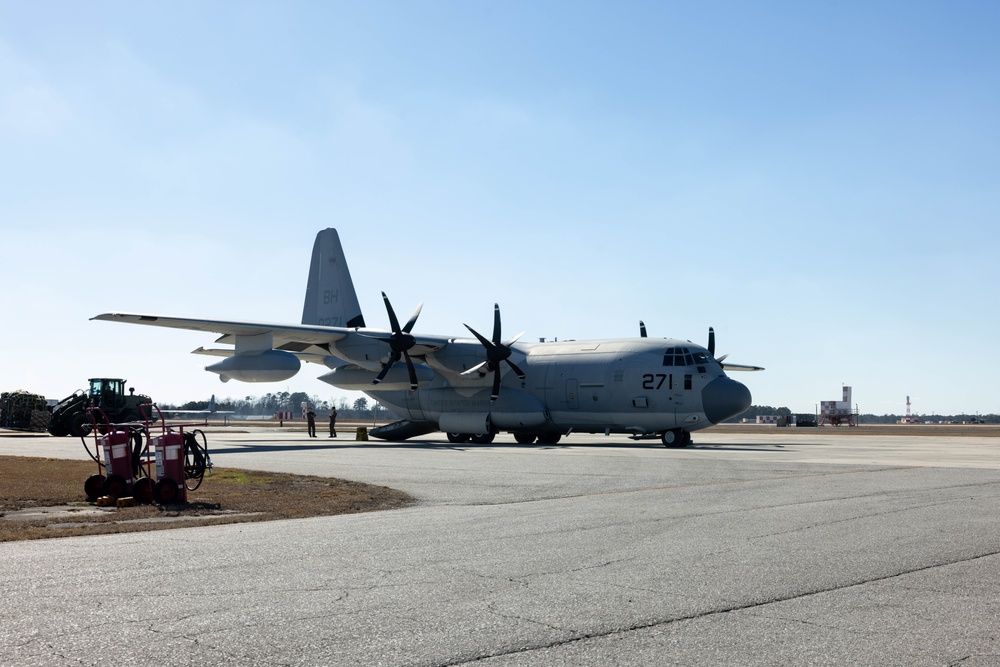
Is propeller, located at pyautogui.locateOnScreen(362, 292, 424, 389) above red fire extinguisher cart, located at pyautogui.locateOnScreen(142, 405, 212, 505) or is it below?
above

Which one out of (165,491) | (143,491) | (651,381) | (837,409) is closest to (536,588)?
(165,491)

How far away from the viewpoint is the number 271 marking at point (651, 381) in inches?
1483

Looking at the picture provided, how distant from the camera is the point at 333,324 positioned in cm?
4909

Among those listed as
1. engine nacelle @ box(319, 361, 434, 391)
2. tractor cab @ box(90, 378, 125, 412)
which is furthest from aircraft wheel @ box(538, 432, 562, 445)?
tractor cab @ box(90, 378, 125, 412)

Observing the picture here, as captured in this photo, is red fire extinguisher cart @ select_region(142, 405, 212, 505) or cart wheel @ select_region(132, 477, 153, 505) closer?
red fire extinguisher cart @ select_region(142, 405, 212, 505)

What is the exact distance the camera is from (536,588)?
24.7 feet

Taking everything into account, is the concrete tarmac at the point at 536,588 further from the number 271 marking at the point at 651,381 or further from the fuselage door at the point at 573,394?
the fuselage door at the point at 573,394

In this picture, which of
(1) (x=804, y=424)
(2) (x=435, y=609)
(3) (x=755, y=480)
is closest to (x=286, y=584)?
(2) (x=435, y=609)

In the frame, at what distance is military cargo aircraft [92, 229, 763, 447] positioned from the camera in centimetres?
3691

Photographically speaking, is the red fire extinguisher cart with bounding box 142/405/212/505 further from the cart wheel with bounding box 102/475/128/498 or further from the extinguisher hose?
the cart wheel with bounding box 102/475/128/498

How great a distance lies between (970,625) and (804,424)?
101 m

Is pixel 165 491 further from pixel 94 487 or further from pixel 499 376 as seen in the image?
pixel 499 376

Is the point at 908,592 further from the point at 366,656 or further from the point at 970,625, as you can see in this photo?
the point at 366,656

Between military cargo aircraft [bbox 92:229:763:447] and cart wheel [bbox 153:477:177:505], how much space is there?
2140 centimetres
